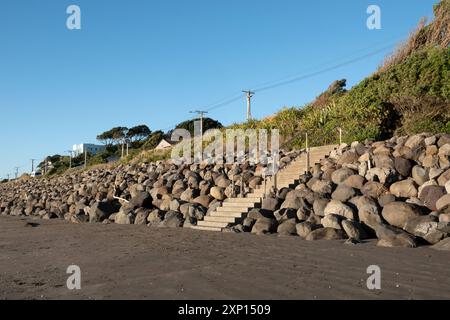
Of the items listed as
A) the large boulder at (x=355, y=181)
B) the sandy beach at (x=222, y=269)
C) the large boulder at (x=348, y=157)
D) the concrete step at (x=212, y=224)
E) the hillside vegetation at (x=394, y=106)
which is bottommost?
the sandy beach at (x=222, y=269)

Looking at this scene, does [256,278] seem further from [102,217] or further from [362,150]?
[102,217]

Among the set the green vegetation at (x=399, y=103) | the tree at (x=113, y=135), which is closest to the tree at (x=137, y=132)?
the tree at (x=113, y=135)


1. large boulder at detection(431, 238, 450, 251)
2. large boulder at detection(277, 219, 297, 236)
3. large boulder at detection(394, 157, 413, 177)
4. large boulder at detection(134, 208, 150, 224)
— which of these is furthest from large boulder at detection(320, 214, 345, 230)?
large boulder at detection(134, 208, 150, 224)

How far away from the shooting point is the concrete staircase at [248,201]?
41.3 feet

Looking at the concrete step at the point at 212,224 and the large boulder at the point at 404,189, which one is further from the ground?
the large boulder at the point at 404,189

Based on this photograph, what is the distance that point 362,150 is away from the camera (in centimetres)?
1346

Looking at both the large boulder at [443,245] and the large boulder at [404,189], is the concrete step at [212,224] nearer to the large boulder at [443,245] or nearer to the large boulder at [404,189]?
the large boulder at [404,189]

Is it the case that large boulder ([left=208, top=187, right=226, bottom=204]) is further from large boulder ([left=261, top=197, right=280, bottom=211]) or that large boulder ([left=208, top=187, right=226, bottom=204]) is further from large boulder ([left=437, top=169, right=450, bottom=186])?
large boulder ([left=437, top=169, right=450, bottom=186])

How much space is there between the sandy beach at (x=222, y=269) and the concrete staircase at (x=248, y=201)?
179 centimetres

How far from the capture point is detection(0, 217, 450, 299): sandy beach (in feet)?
17.9

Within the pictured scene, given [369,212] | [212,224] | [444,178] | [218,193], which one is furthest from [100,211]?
[444,178]

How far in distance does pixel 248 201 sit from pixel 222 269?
6526 millimetres
